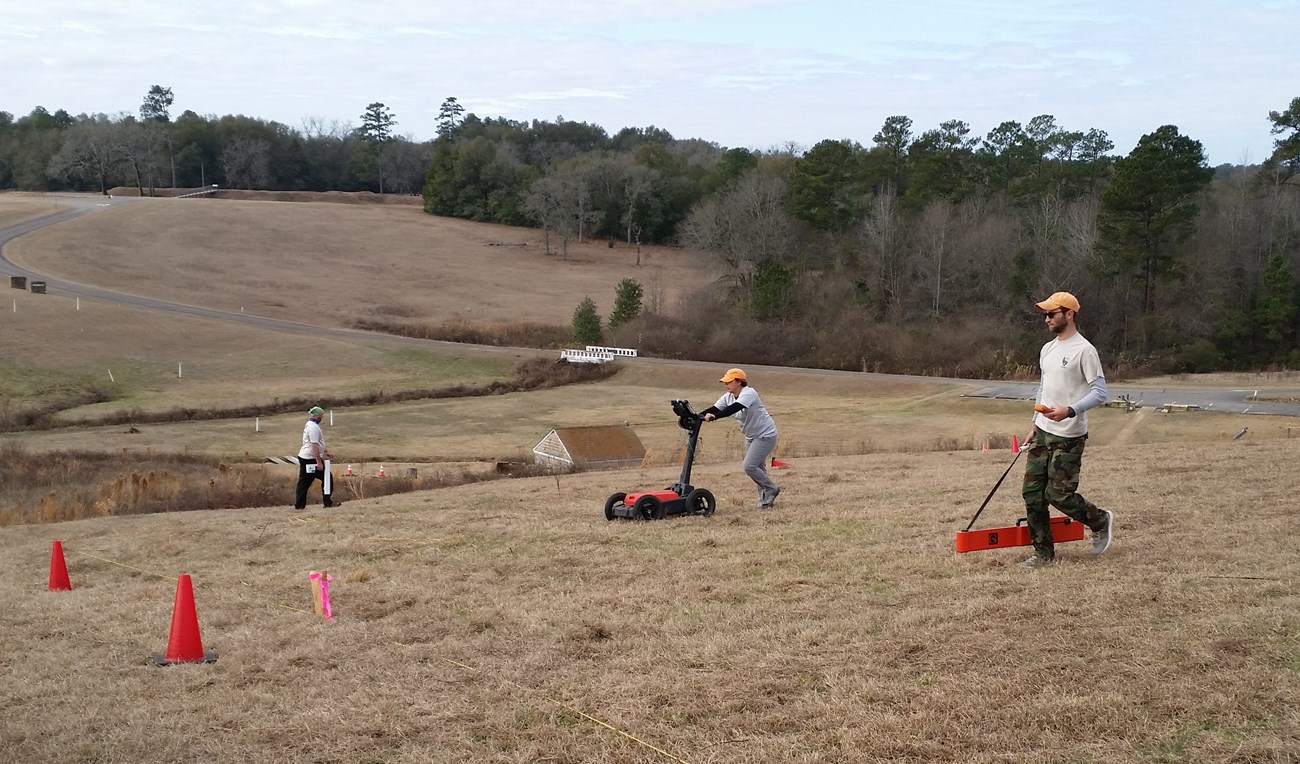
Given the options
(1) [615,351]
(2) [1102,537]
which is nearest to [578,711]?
(2) [1102,537]

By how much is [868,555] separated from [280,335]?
6239 cm

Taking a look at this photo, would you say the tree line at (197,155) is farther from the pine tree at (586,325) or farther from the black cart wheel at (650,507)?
the black cart wheel at (650,507)

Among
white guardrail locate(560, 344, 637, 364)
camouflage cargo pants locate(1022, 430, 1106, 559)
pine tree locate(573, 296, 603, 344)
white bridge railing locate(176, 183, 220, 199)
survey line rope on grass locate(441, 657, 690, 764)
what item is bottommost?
white guardrail locate(560, 344, 637, 364)

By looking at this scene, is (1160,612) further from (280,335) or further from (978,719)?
(280,335)

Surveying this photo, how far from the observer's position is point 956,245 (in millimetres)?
77500

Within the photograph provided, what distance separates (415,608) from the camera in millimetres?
10117

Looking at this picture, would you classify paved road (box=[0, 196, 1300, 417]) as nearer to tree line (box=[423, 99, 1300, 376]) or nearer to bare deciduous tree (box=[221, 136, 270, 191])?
tree line (box=[423, 99, 1300, 376])

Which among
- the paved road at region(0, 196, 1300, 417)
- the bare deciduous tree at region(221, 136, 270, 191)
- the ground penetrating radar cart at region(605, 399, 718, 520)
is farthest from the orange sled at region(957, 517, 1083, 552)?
the bare deciduous tree at region(221, 136, 270, 191)

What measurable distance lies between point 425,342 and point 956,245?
38.8 m

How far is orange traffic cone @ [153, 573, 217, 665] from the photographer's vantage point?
29.2 ft

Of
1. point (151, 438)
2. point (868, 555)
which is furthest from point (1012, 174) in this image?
point (868, 555)

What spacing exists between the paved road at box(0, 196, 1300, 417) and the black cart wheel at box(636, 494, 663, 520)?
102 ft

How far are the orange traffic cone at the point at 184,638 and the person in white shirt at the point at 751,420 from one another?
6.40 m

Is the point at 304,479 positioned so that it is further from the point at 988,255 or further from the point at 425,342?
the point at 988,255
